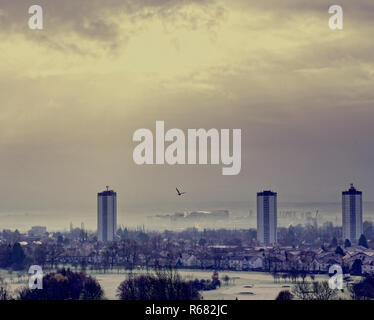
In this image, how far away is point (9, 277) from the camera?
18047mm

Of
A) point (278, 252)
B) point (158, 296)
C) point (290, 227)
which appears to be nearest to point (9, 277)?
point (158, 296)

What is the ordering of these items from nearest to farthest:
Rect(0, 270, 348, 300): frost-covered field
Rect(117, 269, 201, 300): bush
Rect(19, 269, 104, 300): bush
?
Rect(117, 269, 201, 300): bush < Rect(19, 269, 104, 300): bush < Rect(0, 270, 348, 300): frost-covered field

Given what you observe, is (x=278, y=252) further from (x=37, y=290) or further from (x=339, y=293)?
(x=37, y=290)

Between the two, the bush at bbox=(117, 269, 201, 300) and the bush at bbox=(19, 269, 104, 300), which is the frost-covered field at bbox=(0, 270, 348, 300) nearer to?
the bush at bbox=(19, 269, 104, 300)

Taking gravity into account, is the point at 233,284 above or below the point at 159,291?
below

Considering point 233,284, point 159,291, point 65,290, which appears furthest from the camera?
point 233,284

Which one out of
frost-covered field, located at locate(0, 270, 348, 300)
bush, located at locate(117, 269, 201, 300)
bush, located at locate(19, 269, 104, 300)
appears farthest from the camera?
frost-covered field, located at locate(0, 270, 348, 300)

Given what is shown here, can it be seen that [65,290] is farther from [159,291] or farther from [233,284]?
[233,284]

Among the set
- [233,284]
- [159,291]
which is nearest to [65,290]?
[159,291]

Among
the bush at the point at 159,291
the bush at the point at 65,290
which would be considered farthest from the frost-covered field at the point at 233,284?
the bush at the point at 159,291

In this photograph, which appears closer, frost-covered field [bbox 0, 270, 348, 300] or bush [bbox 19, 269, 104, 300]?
bush [bbox 19, 269, 104, 300]

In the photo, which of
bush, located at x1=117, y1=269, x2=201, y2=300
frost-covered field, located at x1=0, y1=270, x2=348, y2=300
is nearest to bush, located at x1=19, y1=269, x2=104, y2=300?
frost-covered field, located at x1=0, y1=270, x2=348, y2=300

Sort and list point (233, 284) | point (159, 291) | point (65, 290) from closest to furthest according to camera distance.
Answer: point (159, 291) < point (65, 290) < point (233, 284)
